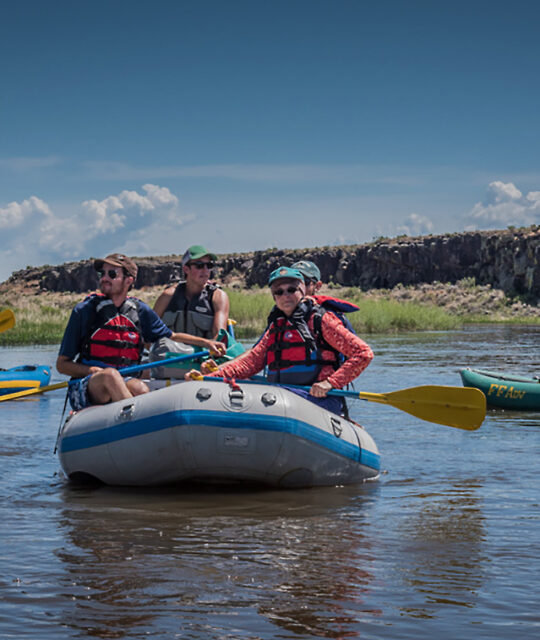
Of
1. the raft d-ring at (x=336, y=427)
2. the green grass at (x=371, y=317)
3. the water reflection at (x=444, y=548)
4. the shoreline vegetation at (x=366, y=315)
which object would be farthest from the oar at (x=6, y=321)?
the green grass at (x=371, y=317)

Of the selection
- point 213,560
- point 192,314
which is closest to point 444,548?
point 213,560

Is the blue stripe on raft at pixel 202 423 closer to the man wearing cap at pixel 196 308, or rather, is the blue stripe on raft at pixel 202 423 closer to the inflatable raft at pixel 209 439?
the inflatable raft at pixel 209 439

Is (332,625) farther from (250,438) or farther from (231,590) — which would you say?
(250,438)

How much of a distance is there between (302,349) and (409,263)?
66.4 meters

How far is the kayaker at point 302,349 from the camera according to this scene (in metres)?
5.80

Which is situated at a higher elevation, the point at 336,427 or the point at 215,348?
the point at 215,348

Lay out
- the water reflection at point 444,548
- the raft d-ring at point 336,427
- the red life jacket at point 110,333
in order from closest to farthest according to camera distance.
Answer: the water reflection at point 444,548 < the raft d-ring at point 336,427 < the red life jacket at point 110,333

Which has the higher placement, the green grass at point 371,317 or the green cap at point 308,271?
the green cap at point 308,271

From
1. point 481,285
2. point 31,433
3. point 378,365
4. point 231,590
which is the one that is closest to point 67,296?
point 481,285

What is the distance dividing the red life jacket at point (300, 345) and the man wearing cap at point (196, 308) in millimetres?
1265

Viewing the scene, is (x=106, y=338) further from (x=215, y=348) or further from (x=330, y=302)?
(x=330, y=302)

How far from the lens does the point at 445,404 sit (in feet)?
20.6

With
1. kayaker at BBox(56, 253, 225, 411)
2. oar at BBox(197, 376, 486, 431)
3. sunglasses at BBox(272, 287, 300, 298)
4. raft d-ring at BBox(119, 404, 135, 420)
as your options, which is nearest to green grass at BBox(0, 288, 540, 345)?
oar at BBox(197, 376, 486, 431)

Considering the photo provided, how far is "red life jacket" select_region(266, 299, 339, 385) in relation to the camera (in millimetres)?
5906
